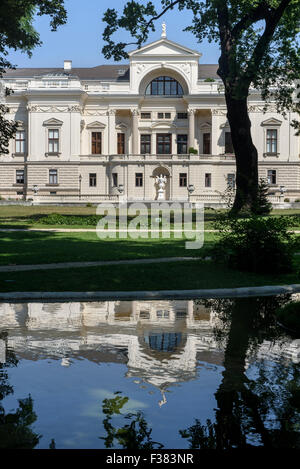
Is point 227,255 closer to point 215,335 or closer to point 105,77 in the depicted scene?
point 215,335

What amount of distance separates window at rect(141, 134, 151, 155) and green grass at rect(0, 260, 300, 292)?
55363 millimetres

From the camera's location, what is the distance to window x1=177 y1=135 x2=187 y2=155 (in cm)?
6862

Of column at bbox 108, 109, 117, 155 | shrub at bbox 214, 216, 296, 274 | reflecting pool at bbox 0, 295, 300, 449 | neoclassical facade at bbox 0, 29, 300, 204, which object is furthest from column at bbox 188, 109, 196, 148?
reflecting pool at bbox 0, 295, 300, 449

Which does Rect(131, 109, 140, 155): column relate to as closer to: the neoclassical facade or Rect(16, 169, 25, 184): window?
the neoclassical facade

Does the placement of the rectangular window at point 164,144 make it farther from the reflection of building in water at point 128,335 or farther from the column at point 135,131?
the reflection of building in water at point 128,335

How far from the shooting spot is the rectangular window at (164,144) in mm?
68938

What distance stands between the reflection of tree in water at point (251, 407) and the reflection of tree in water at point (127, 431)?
31cm

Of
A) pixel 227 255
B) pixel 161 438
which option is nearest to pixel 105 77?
pixel 227 255

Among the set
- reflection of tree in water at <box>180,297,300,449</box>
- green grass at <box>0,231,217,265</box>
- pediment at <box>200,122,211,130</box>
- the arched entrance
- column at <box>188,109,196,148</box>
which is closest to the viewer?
reflection of tree in water at <box>180,297,300,449</box>

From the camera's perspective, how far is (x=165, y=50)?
217 ft

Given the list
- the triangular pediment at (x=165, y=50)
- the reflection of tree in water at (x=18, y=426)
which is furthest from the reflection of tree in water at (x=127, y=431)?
the triangular pediment at (x=165, y=50)

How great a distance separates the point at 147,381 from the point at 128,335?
222 cm

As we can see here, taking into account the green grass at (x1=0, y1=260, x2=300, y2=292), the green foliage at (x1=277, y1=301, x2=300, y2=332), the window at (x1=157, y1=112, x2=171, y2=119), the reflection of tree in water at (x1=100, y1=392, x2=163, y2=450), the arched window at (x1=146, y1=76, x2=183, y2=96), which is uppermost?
the arched window at (x1=146, y1=76, x2=183, y2=96)

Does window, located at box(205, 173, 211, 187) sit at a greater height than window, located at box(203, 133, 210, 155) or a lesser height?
lesser
